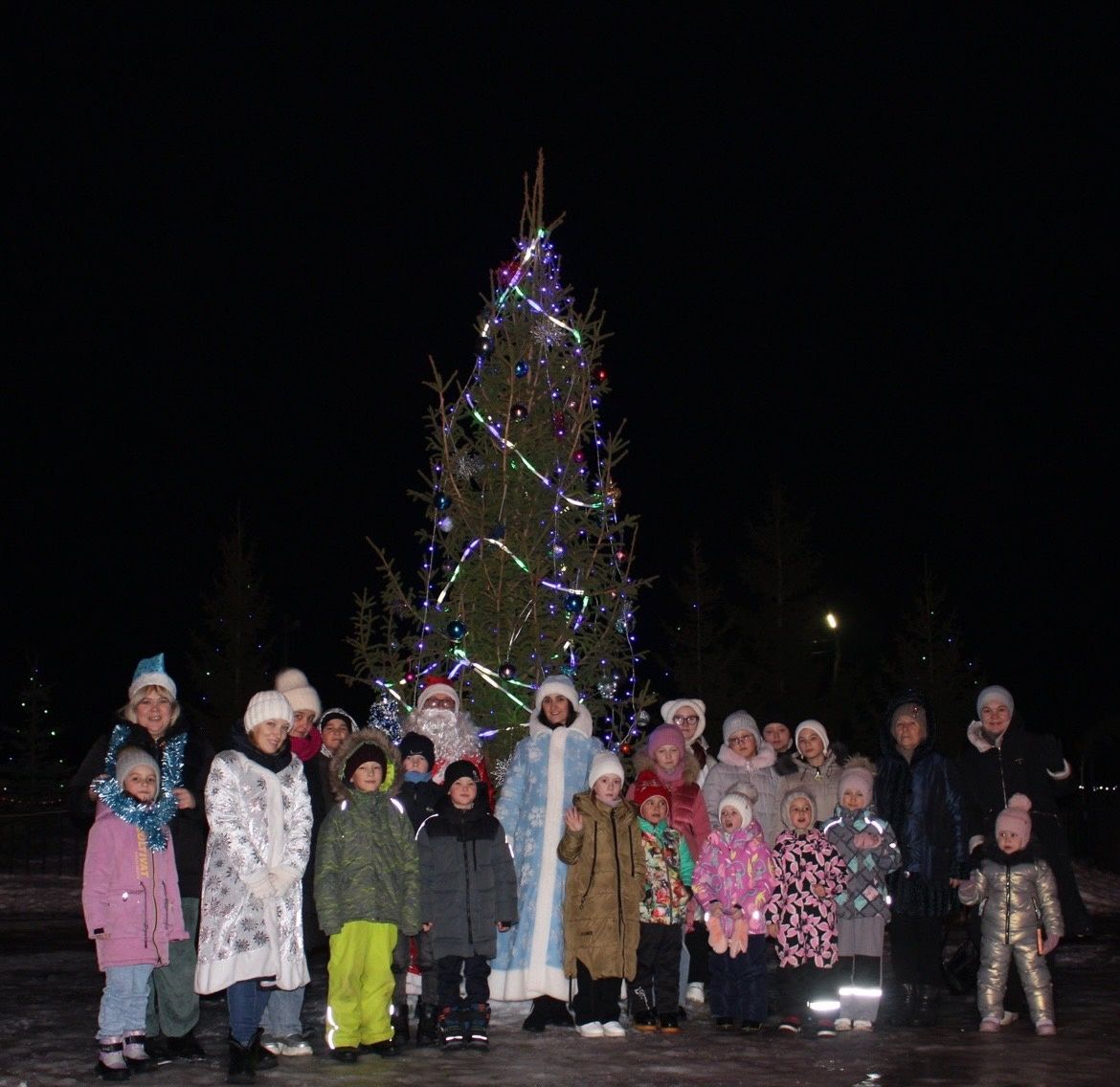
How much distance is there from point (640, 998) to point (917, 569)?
156ft

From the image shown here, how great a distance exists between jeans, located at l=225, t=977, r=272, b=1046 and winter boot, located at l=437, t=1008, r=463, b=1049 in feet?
3.81

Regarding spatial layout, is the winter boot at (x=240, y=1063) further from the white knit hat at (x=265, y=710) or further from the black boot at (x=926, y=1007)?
the black boot at (x=926, y=1007)

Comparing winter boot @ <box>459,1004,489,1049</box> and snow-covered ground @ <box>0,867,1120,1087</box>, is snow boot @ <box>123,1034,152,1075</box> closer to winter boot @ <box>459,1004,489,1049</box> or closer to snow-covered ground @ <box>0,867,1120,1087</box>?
snow-covered ground @ <box>0,867,1120,1087</box>

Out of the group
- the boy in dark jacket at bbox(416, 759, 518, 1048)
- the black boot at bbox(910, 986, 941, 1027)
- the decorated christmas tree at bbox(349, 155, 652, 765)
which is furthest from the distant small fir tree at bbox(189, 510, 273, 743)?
the black boot at bbox(910, 986, 941, 1027)

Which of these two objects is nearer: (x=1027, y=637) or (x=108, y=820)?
(x=108, y=820)

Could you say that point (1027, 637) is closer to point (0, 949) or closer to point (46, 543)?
point (46, 543)

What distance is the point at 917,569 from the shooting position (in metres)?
54.8

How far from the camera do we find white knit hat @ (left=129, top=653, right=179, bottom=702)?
8453 millimetres

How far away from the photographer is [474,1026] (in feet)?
27.7

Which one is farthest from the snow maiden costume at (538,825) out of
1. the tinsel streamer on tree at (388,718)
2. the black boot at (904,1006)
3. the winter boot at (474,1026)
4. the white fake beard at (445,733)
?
the black boot at (904,1006)

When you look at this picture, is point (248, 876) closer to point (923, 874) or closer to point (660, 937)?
point (660, 937)

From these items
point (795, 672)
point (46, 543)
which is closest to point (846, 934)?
point (795, 672)

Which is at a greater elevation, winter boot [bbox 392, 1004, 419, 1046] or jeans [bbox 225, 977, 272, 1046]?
jeans [bbox 225, 977, 272, 1046]

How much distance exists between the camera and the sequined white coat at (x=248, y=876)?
7.62m
